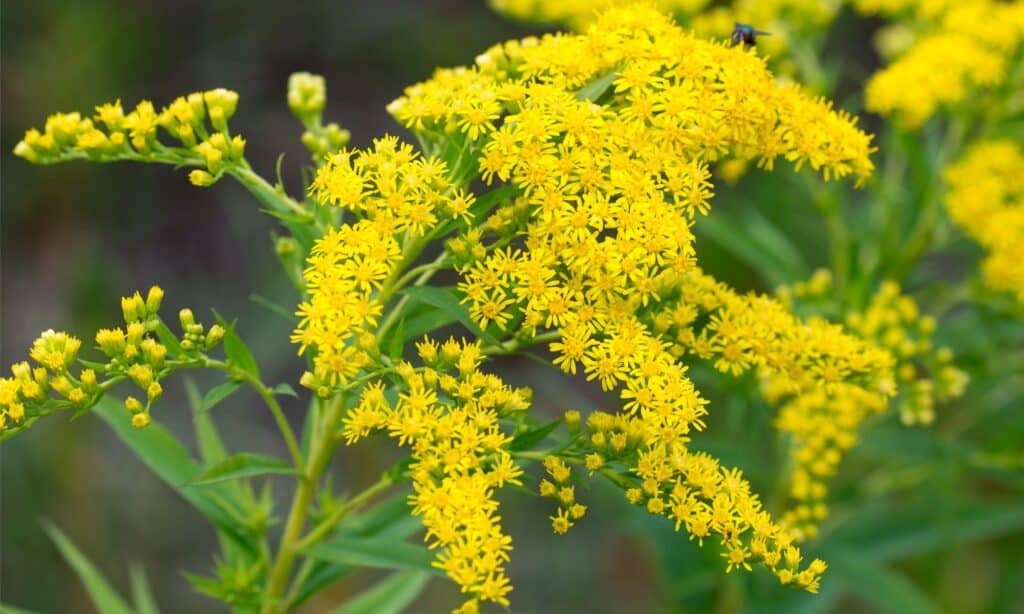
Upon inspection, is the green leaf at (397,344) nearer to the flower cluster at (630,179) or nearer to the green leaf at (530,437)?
the flower cluster at (630,179)

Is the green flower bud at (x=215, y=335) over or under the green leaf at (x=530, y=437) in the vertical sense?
over

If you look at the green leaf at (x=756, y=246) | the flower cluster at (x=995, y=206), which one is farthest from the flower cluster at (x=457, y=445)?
the flower cluster at (x=995, y=206)

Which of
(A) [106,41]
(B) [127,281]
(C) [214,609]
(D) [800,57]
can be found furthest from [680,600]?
(A) [106,41]

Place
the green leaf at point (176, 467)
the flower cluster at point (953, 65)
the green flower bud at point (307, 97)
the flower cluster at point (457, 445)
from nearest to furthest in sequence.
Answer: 1. the flower cluster at point (457, 445)
2. the green leaf at point (176, 467)
3. the green flower bud at point (307, 97)
4. the flower cluster at point (953, 65)

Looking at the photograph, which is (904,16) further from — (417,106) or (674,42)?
(417,106)

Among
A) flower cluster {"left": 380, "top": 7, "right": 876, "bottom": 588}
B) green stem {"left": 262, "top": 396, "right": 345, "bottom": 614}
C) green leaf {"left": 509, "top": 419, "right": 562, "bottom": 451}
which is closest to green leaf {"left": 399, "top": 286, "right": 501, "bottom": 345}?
flower cluster {"left": 380, "top": 7, "right": 876, "bottom": 588}

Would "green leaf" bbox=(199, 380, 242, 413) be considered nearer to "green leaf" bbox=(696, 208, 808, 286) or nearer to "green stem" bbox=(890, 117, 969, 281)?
"green leaf" bbox=(696, 208, 808, 286)

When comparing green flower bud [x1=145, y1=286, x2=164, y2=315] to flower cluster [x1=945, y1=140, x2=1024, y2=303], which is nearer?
green flower bud [x1=145, y1=286, x2=164, y2=315]

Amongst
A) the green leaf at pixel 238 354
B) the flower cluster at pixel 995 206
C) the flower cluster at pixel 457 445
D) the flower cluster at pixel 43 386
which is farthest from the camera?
the flower cluster at pixel 995 206
